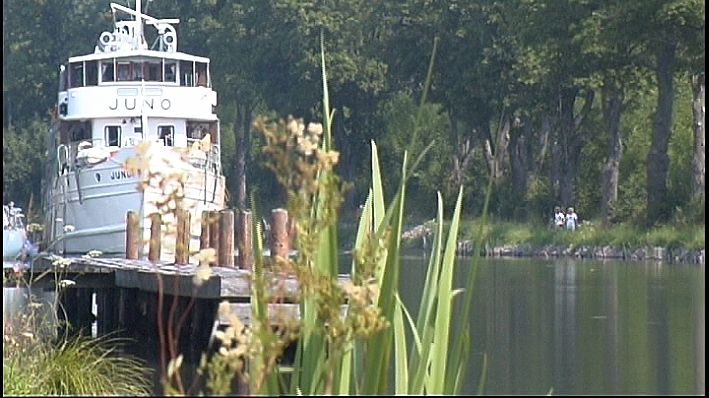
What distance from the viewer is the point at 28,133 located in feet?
271

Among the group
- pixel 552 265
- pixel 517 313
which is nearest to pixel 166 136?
pixel 552 265

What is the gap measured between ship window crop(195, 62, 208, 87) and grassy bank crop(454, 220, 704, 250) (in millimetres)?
9003

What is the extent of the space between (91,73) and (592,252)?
14375mm

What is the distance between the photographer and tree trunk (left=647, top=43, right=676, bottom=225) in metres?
49.2

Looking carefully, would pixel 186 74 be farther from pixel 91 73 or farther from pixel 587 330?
pixel 587 330

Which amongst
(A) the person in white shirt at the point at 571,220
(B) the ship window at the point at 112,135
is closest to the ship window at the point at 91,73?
(B) the ship window at the point at 112,135

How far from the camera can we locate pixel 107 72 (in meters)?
40.7

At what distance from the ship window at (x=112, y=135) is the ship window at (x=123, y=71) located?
156 centimetres

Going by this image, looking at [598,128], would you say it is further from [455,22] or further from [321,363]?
[321,363]

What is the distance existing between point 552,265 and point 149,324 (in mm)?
21419

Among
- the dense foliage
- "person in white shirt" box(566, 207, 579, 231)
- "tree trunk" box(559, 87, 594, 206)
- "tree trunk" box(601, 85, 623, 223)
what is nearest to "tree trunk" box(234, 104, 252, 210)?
the dense foliage

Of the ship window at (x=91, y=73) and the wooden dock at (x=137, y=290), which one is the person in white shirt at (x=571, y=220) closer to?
the ship window at (x=91, y=73)

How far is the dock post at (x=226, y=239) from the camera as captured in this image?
2325cm

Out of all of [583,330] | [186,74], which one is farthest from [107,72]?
[583,330]
